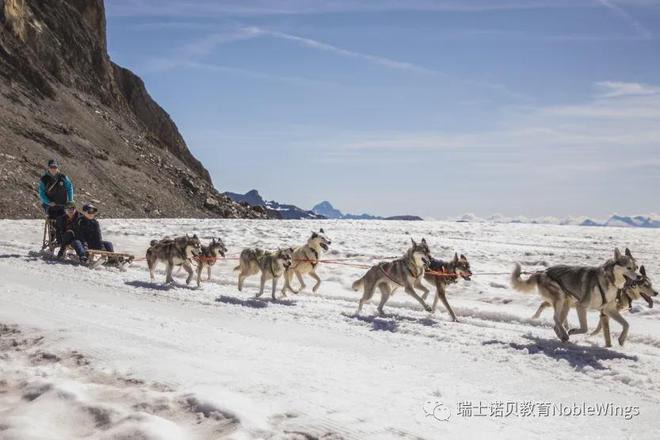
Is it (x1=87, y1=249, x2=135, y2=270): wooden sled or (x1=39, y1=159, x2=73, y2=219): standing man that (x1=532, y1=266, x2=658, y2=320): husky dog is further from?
(x1=39, y1=159, x2=73, y2=219): standing man

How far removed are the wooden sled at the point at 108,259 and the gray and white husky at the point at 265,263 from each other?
3.72 metres

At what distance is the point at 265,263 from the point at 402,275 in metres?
3.24

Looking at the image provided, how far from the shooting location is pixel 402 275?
457 inches

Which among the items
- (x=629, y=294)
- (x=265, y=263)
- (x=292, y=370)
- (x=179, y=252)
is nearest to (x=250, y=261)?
(x=265, y=263)

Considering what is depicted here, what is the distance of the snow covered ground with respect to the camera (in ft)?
16.3

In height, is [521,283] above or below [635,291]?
below

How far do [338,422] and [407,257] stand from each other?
272 inches

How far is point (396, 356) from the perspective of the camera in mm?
7746

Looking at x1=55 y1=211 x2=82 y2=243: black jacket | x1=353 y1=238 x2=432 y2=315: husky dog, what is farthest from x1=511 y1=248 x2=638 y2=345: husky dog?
x1=55 y1=211 x2=82 y2=243: black jacket

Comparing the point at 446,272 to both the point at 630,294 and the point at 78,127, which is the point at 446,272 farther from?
the point at 78,127

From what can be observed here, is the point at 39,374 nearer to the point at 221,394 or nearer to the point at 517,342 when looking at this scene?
the point at 221,394

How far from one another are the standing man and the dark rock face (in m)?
22.8

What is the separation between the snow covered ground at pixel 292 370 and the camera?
196 inches

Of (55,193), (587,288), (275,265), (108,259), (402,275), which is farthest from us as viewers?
(55,193)
